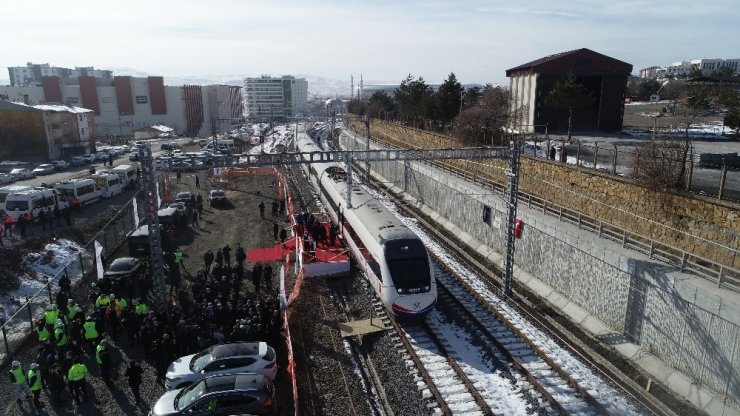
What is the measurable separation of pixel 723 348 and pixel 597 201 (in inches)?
404

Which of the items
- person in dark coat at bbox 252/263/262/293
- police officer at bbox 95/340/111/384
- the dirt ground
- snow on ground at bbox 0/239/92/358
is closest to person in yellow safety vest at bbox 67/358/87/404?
police officer at bbox 95/340/111/384

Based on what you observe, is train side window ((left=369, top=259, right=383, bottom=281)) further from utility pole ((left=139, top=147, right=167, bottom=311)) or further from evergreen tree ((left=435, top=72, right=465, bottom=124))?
evergreen tree ((left=435, top=72, right=465, bottom=124))

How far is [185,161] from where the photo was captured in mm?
18406

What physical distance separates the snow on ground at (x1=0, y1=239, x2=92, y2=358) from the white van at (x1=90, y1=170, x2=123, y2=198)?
11.7 meters

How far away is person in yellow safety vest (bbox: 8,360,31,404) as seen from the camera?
12836mm

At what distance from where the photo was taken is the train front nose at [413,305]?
1659cm

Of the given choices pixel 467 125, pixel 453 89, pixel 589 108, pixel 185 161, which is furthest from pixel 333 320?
pixel 453 89

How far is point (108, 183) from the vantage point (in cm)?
3809

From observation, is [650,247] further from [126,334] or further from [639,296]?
[126,334]

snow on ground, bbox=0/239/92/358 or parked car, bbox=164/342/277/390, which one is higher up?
parked car, bbox=164/342/277/390

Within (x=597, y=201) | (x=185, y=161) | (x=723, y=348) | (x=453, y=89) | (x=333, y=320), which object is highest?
(x=453, y=89)

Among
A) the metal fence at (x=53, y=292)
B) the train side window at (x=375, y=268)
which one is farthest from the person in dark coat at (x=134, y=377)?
the train side window at (x=375, y=268)

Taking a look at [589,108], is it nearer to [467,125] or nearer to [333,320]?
[467,125]

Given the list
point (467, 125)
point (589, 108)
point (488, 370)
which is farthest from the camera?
point (589, 108)
